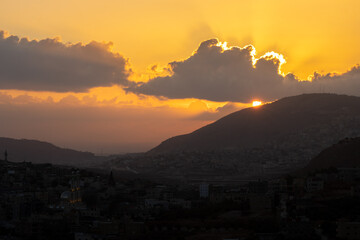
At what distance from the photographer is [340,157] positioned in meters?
119

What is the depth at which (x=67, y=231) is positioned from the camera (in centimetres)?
7069

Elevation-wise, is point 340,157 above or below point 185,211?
above

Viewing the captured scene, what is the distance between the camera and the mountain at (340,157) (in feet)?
375

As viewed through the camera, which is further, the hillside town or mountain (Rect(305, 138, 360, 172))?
mountain (Rect(305, 138, 360, 172))

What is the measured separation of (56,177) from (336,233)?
61.8m

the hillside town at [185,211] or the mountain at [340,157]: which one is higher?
the mountain at [340,157]

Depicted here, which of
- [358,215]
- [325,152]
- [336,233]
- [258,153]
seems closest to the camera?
[336,233]

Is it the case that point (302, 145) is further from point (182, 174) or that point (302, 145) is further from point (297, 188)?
point (297, 188)

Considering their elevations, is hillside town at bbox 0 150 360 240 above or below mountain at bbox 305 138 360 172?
below

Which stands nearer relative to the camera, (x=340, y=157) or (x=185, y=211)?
(x=185, y=211)

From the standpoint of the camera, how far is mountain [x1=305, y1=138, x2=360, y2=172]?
375 ft

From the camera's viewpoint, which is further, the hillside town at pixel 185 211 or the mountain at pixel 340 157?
the mountain at pixel 340 157

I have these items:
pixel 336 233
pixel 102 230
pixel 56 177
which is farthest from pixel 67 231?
pixel 56 177

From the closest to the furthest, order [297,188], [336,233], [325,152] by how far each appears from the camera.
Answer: [336,233]
[297,188]
[325,152]
